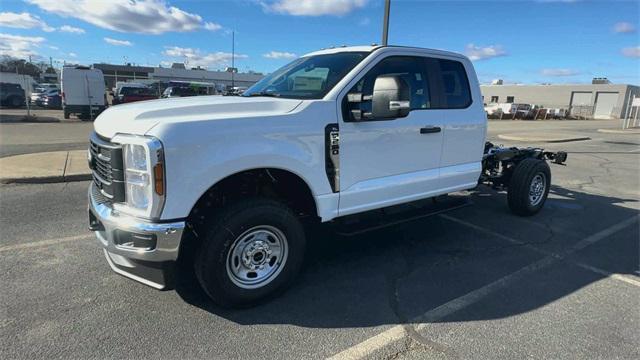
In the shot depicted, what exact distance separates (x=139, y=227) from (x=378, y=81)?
2.29 meters

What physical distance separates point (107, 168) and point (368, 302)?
7.69 ft

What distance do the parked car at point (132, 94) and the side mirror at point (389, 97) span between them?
1001 inches

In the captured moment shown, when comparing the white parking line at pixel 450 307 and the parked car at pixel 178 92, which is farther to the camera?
the parked car at pixel 178 92

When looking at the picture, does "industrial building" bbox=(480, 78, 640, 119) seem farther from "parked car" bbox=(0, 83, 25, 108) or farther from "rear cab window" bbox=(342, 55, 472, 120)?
"rear cab window" bbox=(342, 55, 472, 120)

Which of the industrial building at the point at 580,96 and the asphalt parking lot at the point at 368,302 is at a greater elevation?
the industrial building at the point at 580,96

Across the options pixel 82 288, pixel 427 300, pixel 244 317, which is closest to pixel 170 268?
pixel 244 317

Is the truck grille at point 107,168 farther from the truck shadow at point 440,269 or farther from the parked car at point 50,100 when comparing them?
the parked car at point 50,100

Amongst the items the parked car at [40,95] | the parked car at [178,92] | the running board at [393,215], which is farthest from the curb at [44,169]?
the parked car at [40,95]

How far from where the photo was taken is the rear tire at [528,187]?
6047 mm

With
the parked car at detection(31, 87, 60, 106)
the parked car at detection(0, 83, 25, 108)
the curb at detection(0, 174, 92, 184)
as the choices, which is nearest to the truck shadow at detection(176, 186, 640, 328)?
the curb at detection(0, 174, 92, 184)

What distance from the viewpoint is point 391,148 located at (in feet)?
13.6

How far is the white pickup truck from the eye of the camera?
9.73 feet

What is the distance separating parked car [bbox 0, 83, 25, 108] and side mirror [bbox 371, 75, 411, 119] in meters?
33.7

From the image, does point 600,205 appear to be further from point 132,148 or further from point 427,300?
point 132,148
